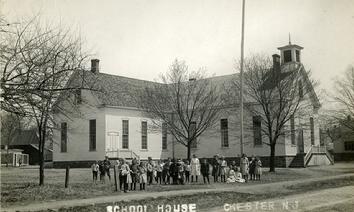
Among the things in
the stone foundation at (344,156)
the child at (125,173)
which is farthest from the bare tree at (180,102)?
the stone foundation at (344,156)

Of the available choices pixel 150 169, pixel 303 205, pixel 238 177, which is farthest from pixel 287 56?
pixel 303 205

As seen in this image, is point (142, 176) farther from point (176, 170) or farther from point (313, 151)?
point (313, 151)

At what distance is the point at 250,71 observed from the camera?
3086 centimetres

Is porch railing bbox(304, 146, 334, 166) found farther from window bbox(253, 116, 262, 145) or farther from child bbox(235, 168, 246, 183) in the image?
child bbox(235, 168, 246, 183)

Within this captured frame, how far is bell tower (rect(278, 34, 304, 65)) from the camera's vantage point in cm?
3762

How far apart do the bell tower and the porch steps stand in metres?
8.19

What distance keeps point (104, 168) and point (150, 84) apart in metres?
19.6

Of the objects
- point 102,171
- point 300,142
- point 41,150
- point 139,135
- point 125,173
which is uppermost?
point 139,135

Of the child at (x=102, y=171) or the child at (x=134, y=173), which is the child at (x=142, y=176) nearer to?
the child at (x=134, y=173)

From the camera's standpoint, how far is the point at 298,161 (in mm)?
34094

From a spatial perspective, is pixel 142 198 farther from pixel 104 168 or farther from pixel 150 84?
pixel 150 84

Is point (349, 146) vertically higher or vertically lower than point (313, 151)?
higher

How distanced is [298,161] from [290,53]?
31.2 ft

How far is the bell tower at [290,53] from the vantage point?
123ft
